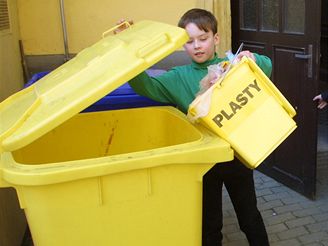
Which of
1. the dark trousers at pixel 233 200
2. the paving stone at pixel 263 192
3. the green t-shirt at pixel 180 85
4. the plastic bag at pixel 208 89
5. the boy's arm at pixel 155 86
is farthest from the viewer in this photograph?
the paving stone at pixel 263 192

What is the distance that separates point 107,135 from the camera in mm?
2334

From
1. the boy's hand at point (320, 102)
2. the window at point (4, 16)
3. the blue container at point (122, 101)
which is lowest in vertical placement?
the boy's hand at point (320, 102)

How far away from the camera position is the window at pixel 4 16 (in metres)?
3.03

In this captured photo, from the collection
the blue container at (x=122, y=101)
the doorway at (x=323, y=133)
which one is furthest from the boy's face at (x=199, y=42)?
the doorway at (x=323, y=133)

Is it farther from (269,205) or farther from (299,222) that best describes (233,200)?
(269,205)

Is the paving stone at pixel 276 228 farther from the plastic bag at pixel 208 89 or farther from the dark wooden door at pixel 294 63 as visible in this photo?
the plastic bag at pixel 208 89

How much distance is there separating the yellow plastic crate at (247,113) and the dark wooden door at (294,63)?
1.64 meters

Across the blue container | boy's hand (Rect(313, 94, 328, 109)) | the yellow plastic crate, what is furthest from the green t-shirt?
boy's hand (Rect(313, 94, 328, 109))

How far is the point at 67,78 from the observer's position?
1787 mm

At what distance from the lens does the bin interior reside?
2217mm

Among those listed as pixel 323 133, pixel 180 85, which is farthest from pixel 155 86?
pixel 323 133

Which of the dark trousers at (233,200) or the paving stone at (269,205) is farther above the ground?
the dark trousers at (233,200)

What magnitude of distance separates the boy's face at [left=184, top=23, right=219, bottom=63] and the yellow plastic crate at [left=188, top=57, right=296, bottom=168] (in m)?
0.39

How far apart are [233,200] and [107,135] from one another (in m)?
0.81
